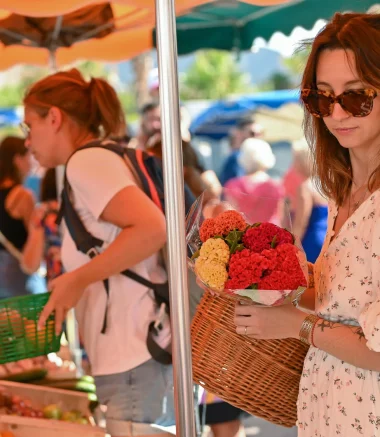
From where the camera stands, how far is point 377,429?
75.5 inches

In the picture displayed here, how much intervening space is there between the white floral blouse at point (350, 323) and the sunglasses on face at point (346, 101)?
200mm

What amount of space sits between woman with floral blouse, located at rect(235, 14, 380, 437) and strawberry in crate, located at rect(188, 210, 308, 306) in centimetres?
9

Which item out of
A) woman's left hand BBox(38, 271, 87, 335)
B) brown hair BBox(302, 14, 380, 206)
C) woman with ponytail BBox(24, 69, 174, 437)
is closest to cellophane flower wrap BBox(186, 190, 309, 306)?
brown hair BBox(302, 14, 380, 206)

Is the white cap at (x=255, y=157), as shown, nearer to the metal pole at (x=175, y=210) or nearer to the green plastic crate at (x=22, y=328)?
the green plastic crate at (x=22, y=328)

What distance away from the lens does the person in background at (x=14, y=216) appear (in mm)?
6527

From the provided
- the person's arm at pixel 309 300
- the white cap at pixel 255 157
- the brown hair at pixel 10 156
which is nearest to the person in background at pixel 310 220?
the white cap at pixel 255 157

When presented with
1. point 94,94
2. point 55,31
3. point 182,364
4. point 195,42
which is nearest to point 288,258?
point 182,364

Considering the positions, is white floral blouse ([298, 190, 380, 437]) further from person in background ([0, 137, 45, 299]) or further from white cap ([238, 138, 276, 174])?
white cap ([238, 138, 276, 174])

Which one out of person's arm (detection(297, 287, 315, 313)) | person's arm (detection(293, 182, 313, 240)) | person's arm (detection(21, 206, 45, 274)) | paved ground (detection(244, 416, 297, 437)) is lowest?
paved ground (detection(244, 416, 297, 437))

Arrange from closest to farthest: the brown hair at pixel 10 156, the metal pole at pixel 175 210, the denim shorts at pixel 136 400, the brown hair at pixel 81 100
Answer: the metal pole at pixel 175 210 < the denim shorts at pixel 136 400 < the brown hair at pixel 81 100 < the brown hair at pixel 10 156

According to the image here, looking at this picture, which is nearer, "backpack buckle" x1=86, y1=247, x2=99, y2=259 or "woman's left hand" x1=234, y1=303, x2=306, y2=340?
"woman's left hand" x1=234, y1=303, x2=306, y2=340

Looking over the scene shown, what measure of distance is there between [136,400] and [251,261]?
1.14 m

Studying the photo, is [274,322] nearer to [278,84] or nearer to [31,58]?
[31,58]

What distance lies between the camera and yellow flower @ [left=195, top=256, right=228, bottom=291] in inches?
77.1
